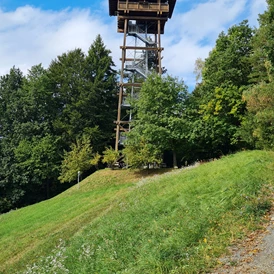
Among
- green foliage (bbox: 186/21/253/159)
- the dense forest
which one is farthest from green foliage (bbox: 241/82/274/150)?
green foliage (bbox: 186/21/253/159)

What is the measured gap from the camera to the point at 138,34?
3180 centimetres

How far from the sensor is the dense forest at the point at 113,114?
21737mm

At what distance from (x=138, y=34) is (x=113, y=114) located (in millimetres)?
10531

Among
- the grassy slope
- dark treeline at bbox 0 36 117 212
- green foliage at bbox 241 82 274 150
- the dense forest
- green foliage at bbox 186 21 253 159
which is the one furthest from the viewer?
dark treeline at bbox 0 36 117 212

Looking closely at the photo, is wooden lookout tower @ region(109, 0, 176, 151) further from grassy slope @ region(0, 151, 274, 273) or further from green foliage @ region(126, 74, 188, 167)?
grassy slope @ region(0, 151, 274, 273)

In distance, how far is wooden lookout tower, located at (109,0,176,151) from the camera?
30.5 m

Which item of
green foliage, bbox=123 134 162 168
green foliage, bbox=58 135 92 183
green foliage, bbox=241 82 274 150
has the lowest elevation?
green foliage, bbox=58 135 92 183

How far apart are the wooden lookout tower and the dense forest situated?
2.67 m

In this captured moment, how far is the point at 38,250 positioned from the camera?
10.9 m

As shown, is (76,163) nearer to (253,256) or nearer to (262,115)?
(262,115)

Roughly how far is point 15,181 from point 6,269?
82.1 ft

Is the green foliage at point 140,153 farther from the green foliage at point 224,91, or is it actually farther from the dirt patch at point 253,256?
the dirt patch at point 253,256

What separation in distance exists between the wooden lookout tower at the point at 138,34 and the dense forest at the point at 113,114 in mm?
2672

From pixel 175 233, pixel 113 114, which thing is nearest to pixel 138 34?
pixel 113 114
